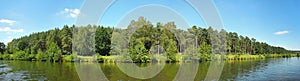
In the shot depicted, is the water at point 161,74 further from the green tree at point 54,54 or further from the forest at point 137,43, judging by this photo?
the green tree at point 54,54

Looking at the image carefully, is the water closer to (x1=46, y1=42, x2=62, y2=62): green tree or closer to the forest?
the forest

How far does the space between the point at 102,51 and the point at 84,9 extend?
42622 mm

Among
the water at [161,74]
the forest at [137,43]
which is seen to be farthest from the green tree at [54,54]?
the water at [161,74]

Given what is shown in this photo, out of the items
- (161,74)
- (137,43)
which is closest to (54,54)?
(137,43)

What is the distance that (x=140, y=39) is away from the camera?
49.4 m

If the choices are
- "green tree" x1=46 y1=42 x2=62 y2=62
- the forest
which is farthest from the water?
"green tree" x1=46 y1=42 x2=62 y2=62

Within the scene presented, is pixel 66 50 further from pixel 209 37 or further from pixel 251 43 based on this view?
pixel 251 43

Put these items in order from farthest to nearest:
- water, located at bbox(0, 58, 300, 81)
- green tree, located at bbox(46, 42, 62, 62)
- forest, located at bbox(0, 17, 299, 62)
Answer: green tree, located at bbox(46, 42, 62, 62) < forest, located at bbox(0, 17, 299, 62) < water, located at bbox(0, 58, 300, 81)

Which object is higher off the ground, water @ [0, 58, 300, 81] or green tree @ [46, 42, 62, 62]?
green tree @ [46, 42, 62, 62]

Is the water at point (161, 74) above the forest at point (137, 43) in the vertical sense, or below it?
below

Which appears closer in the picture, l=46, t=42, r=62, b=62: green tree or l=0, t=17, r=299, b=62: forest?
l=0, t=17, r=299, b=62: forest

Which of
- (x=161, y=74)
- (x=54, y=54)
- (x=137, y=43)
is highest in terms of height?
(x=137, y=43)

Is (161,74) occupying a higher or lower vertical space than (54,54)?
lower

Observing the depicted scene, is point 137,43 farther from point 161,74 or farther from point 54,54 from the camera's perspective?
point 161,74
